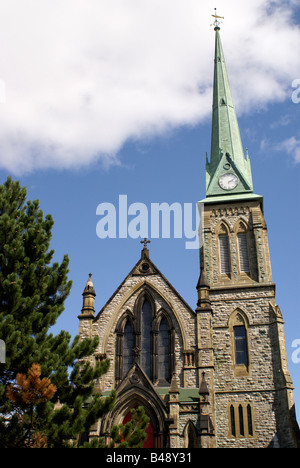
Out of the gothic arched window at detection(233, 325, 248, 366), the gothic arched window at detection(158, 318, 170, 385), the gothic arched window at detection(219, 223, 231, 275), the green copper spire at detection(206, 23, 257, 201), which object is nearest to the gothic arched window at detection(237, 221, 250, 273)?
the gothic arched window at detection(219, 223, 231, 275)

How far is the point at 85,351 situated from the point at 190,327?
10561 millimetres

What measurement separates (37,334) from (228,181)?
20659 millimetres

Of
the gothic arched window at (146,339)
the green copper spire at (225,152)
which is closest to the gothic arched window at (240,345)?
the gothic arched window at (146,339)

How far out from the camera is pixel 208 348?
25.5m

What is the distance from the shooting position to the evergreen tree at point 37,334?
14695 millimetres

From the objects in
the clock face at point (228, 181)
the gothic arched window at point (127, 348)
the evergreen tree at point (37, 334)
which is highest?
the clock face at point (228, 181)

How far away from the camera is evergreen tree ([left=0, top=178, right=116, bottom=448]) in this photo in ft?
48.2

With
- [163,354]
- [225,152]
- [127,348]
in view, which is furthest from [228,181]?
[127,348]

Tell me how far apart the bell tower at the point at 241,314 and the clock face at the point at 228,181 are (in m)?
0.06

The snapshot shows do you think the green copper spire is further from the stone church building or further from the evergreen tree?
the evergreen tree

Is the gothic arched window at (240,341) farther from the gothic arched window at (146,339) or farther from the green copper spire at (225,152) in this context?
the green copper spire at (225,152)

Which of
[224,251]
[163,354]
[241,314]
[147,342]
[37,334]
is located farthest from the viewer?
[224,251]

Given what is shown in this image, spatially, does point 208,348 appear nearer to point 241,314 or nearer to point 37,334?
point 241,314

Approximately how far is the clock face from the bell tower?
0.21 feet
